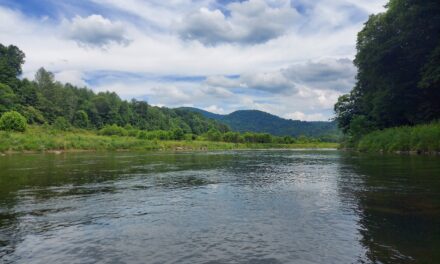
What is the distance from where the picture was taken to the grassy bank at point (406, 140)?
39656 mm

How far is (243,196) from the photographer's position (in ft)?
45.0

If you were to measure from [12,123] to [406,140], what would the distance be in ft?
294

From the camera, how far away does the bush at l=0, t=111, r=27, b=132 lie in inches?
3433

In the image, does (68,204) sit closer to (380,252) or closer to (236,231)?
(236,231)

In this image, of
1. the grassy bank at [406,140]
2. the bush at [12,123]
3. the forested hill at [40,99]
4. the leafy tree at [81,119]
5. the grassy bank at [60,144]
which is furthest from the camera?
the leafy tree at [81,119]

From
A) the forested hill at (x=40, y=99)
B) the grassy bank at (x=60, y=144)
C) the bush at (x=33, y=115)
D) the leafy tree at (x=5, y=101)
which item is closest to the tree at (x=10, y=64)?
the forested hill at (x=40, y=99)

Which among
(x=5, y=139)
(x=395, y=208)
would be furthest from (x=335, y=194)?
(x=5, y=139)

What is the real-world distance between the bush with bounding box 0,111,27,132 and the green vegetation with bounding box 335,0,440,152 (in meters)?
83.4

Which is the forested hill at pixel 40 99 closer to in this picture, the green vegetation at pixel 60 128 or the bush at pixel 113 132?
the green vegetation at pixel 60 128

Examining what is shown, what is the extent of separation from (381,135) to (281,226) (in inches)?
1993

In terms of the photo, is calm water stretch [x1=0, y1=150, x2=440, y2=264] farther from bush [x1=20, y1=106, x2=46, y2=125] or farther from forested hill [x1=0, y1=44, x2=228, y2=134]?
bush [x1=20, y1=106, x2=46, y2=125]

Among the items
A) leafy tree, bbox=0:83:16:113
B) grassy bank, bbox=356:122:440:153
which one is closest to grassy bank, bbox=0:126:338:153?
leafy tree, bbox=0:83:16:113

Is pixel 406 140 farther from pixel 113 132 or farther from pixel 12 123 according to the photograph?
pixel 113 132

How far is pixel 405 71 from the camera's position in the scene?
5225cm
